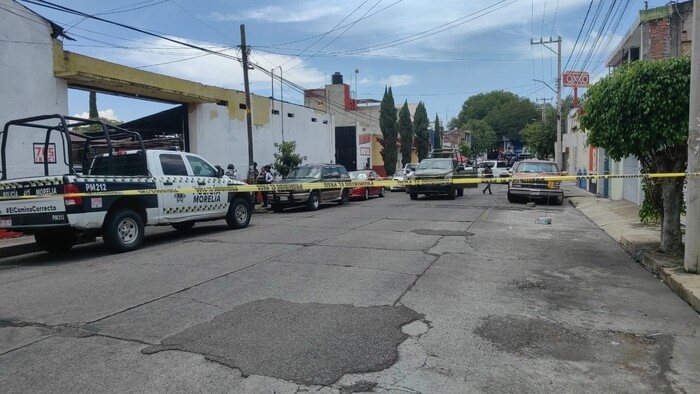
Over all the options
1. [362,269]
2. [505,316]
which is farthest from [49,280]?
[505,316]

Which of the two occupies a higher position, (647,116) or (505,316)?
(647,116)

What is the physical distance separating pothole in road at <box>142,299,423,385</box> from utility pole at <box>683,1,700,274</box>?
425cm

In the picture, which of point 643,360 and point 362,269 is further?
point 362,269

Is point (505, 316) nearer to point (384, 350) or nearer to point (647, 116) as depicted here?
point (384, 350)

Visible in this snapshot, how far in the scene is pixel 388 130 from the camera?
46.2m

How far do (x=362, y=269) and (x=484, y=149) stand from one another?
301ft

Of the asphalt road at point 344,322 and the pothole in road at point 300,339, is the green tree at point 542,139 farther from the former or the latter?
the pothole in road at point 300,339

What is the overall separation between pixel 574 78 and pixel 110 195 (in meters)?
33.2

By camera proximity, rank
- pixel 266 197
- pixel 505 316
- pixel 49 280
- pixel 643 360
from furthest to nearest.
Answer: pixel 266 197 < pixel 49 280 < pixel 505 316 < pixel 643 360

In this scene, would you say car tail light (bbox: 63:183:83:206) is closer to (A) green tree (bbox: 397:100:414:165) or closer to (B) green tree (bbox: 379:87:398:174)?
(B) green tree (bbox: 379:87:398:174)

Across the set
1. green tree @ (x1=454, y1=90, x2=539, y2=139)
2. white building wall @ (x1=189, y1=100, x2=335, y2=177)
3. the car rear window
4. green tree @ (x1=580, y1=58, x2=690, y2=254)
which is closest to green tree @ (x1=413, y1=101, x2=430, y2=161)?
white building wall @ (x1=189, y1=100, x2=335, y2=177)

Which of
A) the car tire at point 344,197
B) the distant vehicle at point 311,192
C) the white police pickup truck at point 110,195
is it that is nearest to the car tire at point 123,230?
the white police pickup truck at point 110,195

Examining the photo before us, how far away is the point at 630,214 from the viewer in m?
14.3

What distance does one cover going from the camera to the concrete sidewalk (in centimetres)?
640
